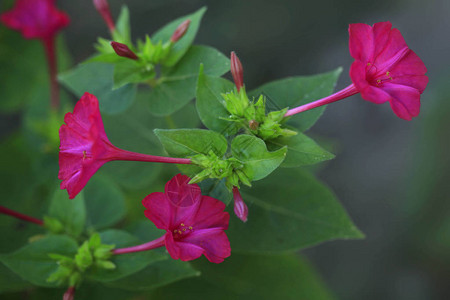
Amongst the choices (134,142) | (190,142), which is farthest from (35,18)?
(190,142)

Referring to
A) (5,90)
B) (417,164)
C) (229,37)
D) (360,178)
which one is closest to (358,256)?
(360,178)

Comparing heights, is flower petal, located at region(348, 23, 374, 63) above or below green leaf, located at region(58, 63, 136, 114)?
above

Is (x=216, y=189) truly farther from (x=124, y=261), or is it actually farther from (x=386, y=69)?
(x=386, y=69)

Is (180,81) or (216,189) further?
(180,81)

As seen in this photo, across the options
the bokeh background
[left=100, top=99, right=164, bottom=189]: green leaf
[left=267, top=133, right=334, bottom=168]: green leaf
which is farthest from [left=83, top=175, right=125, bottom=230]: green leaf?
the bokeh background

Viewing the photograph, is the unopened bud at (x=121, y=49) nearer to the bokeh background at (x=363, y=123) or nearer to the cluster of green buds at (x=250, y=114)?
the cluster of green buds at (x=250, y=114)

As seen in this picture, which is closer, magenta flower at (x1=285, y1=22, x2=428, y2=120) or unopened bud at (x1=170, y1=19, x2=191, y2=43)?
magenta flower at (x1=285, y1=22, x2=428, y2=120)

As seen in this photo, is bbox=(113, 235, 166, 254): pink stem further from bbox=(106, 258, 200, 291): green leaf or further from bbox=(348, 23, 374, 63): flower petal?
bbox=(348, 23, 374, 63): flower petal
